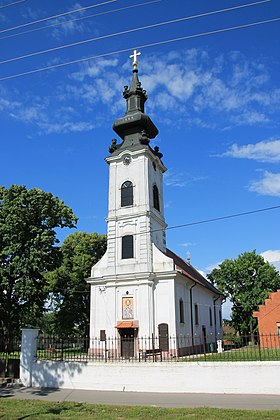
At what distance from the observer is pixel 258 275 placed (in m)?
45.6

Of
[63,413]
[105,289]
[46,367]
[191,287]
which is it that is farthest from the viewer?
[191,287]

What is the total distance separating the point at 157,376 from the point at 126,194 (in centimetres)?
1731

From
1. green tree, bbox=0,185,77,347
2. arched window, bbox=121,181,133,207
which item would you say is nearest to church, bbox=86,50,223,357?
arched window, bbox=121,181,133,207

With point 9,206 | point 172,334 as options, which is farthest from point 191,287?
point 9,206

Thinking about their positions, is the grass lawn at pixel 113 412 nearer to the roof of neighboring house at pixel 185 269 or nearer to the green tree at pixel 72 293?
the roof of neighboring house at pixel 185 269

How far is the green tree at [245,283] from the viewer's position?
143 feet

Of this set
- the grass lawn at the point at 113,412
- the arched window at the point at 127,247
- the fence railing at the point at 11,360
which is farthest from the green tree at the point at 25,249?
the grass lawn at the point at 113,412

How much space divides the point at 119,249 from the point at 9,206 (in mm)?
8746

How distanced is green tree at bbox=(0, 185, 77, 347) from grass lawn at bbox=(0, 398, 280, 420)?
34.9 ft

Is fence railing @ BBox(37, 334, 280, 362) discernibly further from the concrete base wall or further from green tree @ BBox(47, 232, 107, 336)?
green tree @ BBox(47, 232, 107, 336)

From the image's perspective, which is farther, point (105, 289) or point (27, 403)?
point (105, 289)

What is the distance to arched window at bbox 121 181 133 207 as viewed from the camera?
95.2ft

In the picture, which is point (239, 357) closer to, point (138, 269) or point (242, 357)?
point (242, 357)

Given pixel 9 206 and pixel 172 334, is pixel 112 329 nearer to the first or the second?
pixel 172 334
